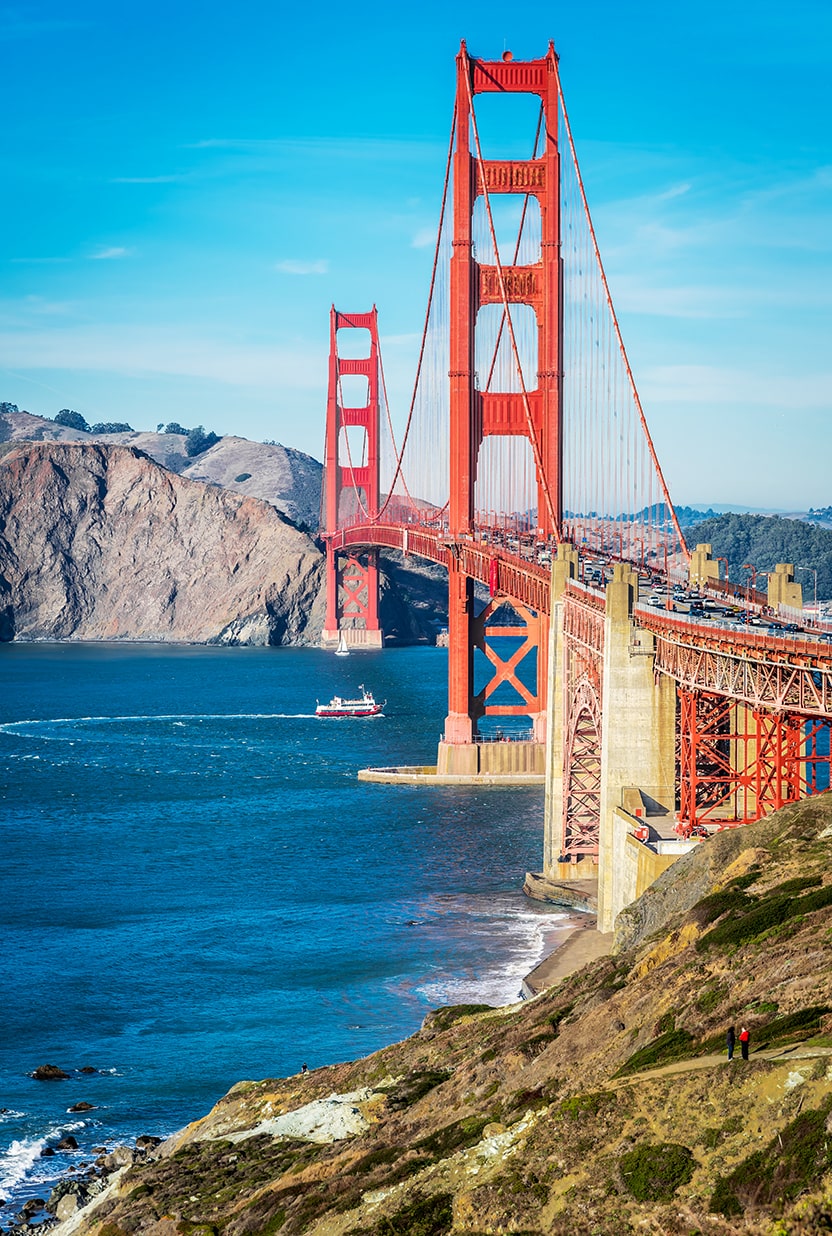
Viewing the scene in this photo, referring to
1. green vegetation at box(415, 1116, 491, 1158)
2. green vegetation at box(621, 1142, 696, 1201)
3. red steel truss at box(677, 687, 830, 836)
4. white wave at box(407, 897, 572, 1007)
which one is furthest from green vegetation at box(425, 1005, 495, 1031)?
green vegetation at box(621, 1142, 696, 1201)

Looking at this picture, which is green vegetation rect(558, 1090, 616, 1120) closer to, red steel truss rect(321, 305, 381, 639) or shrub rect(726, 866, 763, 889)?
shrub rect(726, 866, 763, 889)

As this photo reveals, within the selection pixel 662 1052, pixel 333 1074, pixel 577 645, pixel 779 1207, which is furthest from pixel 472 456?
pixel 779 1207

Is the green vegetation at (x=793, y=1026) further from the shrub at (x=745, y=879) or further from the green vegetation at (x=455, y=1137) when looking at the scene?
the shrub at (x=745, y=879)

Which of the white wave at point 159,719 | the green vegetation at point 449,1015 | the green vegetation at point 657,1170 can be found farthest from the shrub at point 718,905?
the white wave at point 159,719

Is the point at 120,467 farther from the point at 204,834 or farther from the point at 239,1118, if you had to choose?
the point at 239,1118

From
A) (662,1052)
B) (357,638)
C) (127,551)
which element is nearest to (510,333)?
(662,1052)
